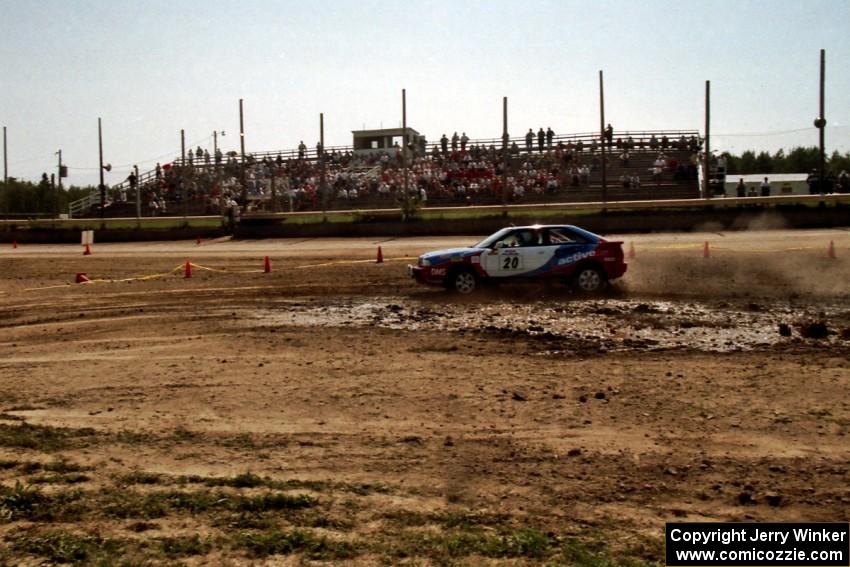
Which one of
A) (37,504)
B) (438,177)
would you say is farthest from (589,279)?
(438,177)

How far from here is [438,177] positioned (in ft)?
121

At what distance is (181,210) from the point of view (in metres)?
39.0

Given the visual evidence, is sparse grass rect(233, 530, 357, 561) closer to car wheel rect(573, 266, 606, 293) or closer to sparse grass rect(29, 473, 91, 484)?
sparse grass rect(29, 473, 91, 484)

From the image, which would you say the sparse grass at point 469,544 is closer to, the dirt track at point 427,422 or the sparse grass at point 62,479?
the dirt track at point 427,422

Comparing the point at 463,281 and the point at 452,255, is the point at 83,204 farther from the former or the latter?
the point at 463,281

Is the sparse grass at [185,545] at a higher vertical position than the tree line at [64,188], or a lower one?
lower

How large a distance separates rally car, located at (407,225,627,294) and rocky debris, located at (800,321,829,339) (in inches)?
195

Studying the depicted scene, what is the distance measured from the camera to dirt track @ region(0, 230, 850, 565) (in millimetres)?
4543

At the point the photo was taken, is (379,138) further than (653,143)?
Yes

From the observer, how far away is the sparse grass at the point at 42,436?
6.25 metres

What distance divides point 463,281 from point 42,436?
9670mm

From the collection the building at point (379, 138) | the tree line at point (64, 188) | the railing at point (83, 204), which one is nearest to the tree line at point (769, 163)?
the tree line at point (64, 188)

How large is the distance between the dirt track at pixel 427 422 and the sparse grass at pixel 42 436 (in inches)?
1.2

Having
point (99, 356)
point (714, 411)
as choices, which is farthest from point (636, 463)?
point (99, 356)
